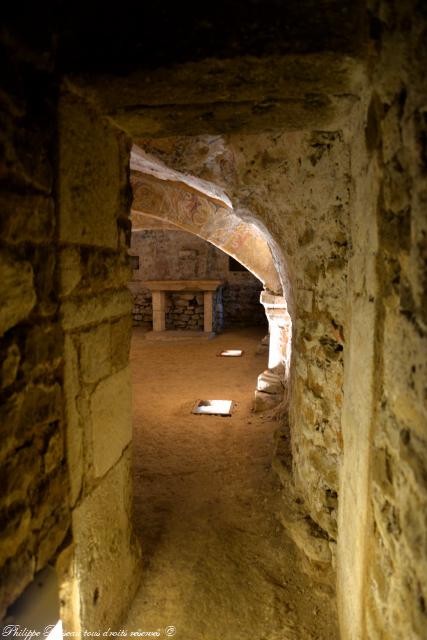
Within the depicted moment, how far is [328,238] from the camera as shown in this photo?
216 cm

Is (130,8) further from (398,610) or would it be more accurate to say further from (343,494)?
(343,494)

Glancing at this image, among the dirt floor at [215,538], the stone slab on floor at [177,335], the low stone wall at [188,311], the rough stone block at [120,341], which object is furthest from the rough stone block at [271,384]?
the low stone wall at [188,311]

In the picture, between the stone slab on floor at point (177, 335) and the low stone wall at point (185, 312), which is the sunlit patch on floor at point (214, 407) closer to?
the stone slab on floor at point (177, 335)

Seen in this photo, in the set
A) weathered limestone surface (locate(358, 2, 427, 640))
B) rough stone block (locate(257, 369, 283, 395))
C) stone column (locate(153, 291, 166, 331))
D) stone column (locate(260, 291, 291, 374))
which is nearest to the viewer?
weathered limestone surface (locate(358, 2, 427, 640))

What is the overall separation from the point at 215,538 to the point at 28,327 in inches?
82.8

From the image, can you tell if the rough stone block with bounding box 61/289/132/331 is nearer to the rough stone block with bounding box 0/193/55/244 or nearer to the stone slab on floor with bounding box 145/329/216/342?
the rough stone block with bounding box 0/193/55/244

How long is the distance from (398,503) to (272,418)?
3.68 m

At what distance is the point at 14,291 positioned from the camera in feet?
3.86

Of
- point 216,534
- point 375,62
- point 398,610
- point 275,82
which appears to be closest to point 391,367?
point 398,610

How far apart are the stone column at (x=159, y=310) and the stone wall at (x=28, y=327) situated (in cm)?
991

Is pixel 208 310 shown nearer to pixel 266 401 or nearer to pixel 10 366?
pixel 266 401

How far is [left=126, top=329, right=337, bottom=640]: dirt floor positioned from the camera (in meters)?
2.05

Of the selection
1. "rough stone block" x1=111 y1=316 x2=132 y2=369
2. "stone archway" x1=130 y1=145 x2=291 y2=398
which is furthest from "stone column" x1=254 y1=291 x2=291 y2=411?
"rough stone block" x1=111 y1=316 x2=132 y2=369

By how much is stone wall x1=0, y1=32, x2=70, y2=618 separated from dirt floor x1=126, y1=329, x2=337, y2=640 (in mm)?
1073
